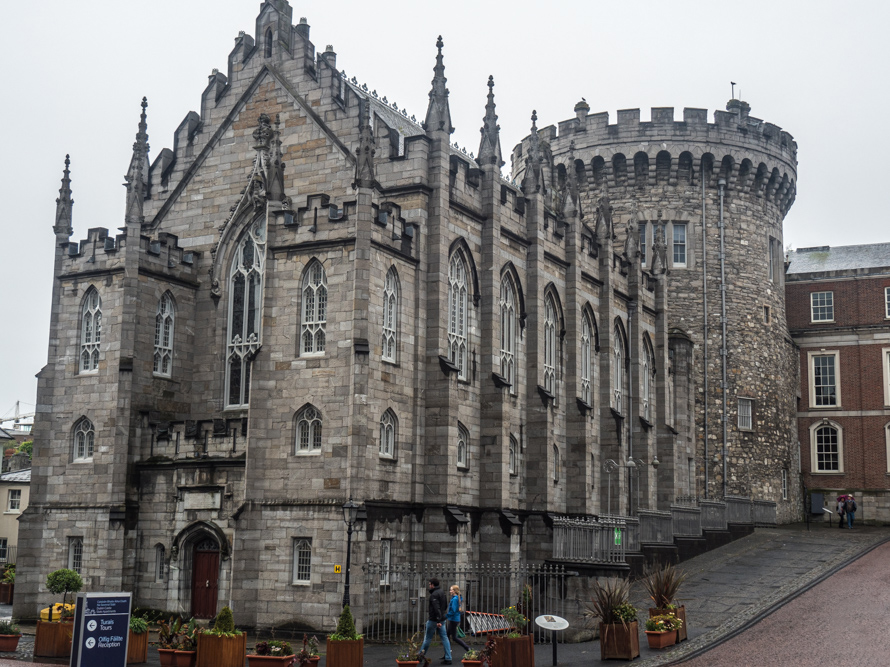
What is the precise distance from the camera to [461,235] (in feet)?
113

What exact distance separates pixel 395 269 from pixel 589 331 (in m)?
14.2

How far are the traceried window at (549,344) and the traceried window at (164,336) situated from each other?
13436mm

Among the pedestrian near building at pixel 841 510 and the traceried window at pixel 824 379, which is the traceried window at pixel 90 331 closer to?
the pedestrian near building at pixel 841 510

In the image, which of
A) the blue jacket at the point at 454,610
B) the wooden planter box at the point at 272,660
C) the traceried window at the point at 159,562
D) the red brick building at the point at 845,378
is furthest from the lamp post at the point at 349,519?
the red brick building at the point at 845,378

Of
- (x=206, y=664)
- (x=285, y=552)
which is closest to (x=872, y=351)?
(x=285, y=552)

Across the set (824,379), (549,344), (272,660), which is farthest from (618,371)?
(272,660)

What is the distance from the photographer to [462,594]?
3005 centimetres

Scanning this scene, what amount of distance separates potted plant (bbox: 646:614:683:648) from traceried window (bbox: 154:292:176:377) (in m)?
17.2

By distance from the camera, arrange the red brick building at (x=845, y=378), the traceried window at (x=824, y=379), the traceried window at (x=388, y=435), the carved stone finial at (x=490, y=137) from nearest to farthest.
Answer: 1. the traceried window at (x=388, y=435)
2. the carved stone finial at (x=490, y=137)
3. the red brick building at (x=845, y=378)
4. the traceried window at (x=824, y=379)

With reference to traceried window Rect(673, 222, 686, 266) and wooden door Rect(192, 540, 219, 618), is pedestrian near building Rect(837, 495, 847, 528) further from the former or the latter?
wooden door Rect(192, 540, 219, 618)

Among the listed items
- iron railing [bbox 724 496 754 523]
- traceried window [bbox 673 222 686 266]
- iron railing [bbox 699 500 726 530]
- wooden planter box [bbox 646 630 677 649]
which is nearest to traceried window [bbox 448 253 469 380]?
wooden planter box [bbox 646 630 677 649]

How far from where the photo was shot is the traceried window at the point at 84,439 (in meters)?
33.0

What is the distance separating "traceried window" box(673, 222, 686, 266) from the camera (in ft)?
176

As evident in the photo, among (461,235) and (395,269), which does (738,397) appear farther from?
(395,269)
